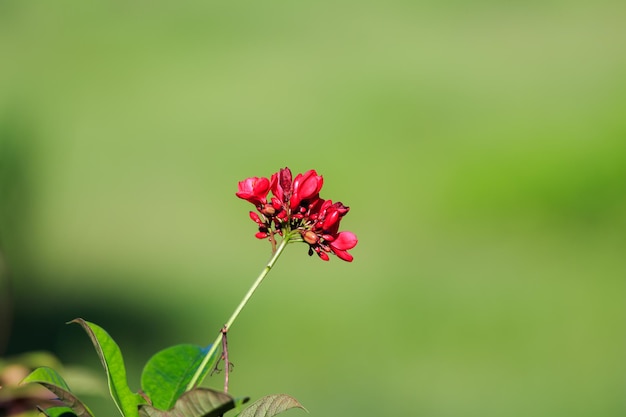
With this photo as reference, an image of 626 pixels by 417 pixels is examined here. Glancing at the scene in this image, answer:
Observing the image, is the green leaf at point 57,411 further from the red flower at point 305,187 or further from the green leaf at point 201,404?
the red flower at point 305,187

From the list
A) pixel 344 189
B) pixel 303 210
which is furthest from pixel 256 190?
pixel 344 189

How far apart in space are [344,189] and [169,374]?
2.78 m

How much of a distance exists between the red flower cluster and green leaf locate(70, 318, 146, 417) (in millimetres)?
188

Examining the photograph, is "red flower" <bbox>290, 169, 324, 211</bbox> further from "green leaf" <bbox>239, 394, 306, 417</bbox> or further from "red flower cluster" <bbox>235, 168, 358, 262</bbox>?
"green leaf" <bbox>239, 394, 306, 417</bbox>

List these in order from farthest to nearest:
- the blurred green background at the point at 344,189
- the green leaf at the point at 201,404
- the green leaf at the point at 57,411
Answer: the blurred green background at the point at 344,189 < the green leaf at the point at 57,411 < the green leaf at the point at 201,404

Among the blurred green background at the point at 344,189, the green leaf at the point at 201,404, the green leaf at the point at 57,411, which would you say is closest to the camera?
the green leaf at the point at 201,404

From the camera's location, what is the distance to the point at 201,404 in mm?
650

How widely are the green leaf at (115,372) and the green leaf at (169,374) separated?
0.02 m

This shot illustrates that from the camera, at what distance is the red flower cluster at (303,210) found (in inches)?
31.8

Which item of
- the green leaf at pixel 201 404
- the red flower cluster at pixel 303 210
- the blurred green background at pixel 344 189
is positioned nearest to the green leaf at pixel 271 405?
the green leaf at pixel 201 404

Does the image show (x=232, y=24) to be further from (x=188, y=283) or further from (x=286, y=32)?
(x=188, y=283)

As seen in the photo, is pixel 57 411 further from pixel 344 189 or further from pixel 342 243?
pixel 344 189

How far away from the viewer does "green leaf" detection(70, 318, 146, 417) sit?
2.52 feet

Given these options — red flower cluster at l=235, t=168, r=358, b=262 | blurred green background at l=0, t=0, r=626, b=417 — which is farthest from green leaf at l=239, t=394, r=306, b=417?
blurred green background at l=0, t=0, r=626, b=417
